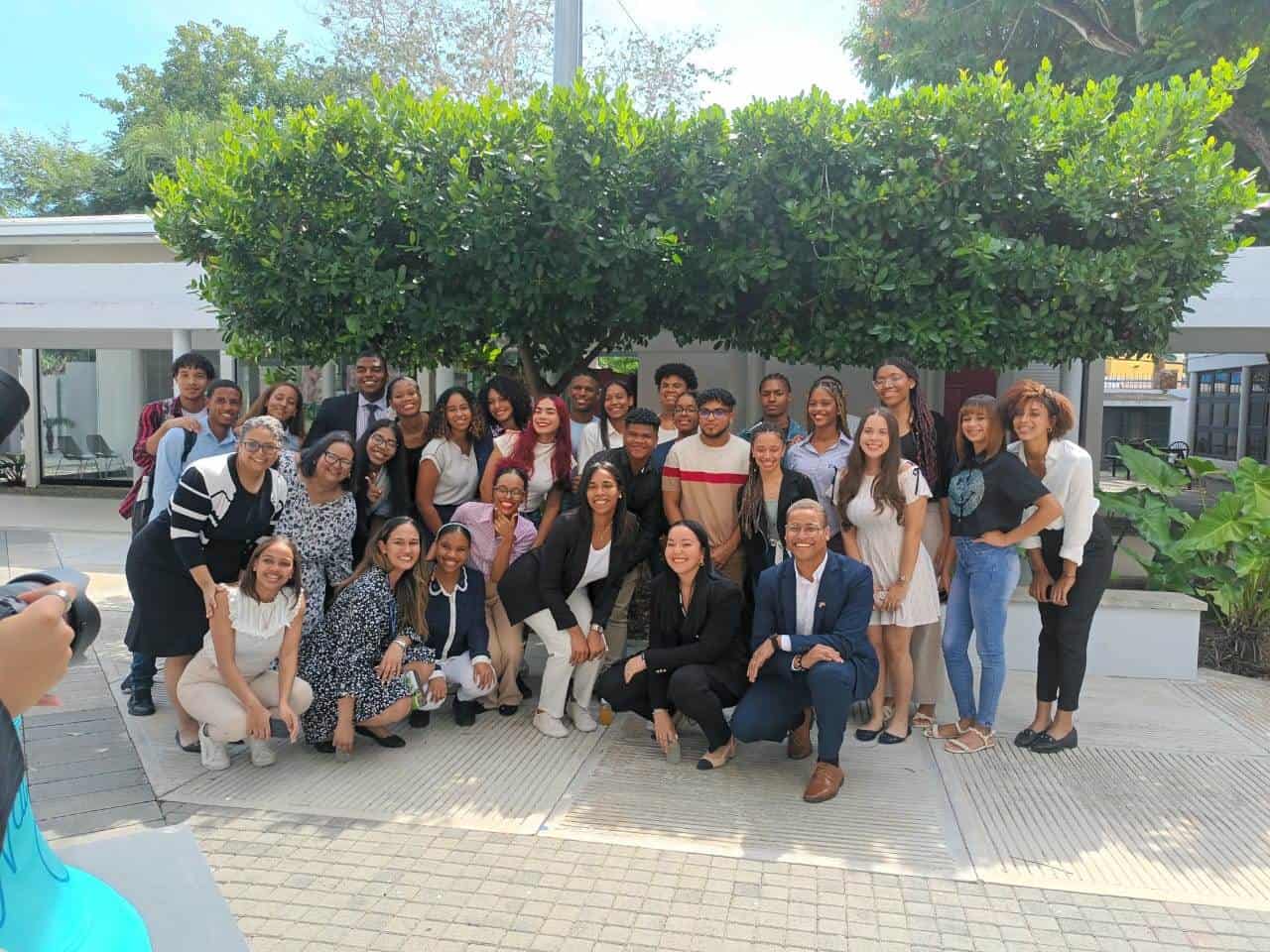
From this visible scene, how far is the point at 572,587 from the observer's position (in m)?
4.62

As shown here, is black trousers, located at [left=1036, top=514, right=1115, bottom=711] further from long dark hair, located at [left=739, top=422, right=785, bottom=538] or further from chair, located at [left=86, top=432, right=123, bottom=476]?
chair, located at [left=86, top=432, right=123, bottom=476]

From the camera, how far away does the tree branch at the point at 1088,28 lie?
38.6 feet

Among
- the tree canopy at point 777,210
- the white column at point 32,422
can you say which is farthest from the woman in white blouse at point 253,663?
the white column at point 32,422

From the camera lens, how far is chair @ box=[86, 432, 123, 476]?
15.3 metres

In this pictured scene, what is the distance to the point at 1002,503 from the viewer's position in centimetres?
425

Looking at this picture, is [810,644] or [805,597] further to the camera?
[805,597]

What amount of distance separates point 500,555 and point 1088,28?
11.6 meters

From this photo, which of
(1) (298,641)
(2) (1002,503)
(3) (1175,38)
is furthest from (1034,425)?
(3) (1175,38)

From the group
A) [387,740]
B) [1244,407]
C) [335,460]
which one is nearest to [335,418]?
[335,460]

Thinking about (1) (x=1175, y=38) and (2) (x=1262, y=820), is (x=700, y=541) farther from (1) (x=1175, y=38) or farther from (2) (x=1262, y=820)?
(1) (x=1175, y=38)

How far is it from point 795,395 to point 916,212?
7082 mm

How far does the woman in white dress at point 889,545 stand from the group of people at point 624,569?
0.04 feet

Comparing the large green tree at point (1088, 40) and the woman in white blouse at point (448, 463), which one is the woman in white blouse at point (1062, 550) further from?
the large green tree at point (1088, 40)

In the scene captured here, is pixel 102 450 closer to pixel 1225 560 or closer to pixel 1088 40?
pixel 1225 560
